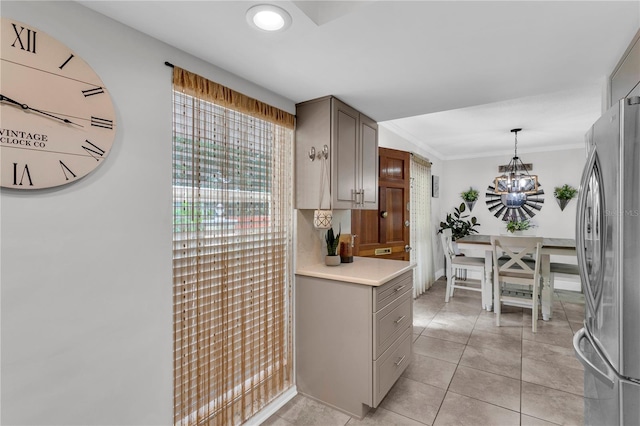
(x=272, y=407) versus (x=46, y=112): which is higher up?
(x=46, y=112)

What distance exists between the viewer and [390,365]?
2.19 m

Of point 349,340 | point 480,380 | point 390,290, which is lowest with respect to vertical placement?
point 480,380

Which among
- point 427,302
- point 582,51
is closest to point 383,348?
point 582,51

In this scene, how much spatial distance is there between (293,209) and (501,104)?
253 cm

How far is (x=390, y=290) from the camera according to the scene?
2.17 m

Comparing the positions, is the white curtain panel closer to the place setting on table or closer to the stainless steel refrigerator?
the place setting on table

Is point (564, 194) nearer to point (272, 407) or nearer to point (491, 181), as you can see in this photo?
point (491, 181)

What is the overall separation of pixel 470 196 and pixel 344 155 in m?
4.44

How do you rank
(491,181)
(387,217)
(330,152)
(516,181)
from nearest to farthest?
1. (330,152)
2. (387,217)
3. (516,181)
4. (491,181)

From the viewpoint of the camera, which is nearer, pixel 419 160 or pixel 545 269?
pixel 545 269

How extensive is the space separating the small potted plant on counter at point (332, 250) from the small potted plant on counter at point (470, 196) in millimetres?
4259

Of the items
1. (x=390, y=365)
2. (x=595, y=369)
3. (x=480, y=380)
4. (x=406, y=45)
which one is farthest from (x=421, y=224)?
(x=406, y=45)

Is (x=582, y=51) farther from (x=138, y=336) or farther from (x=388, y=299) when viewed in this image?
(x=138, y=336)

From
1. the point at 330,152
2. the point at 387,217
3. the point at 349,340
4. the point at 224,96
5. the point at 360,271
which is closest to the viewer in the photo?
the point at 224,96
